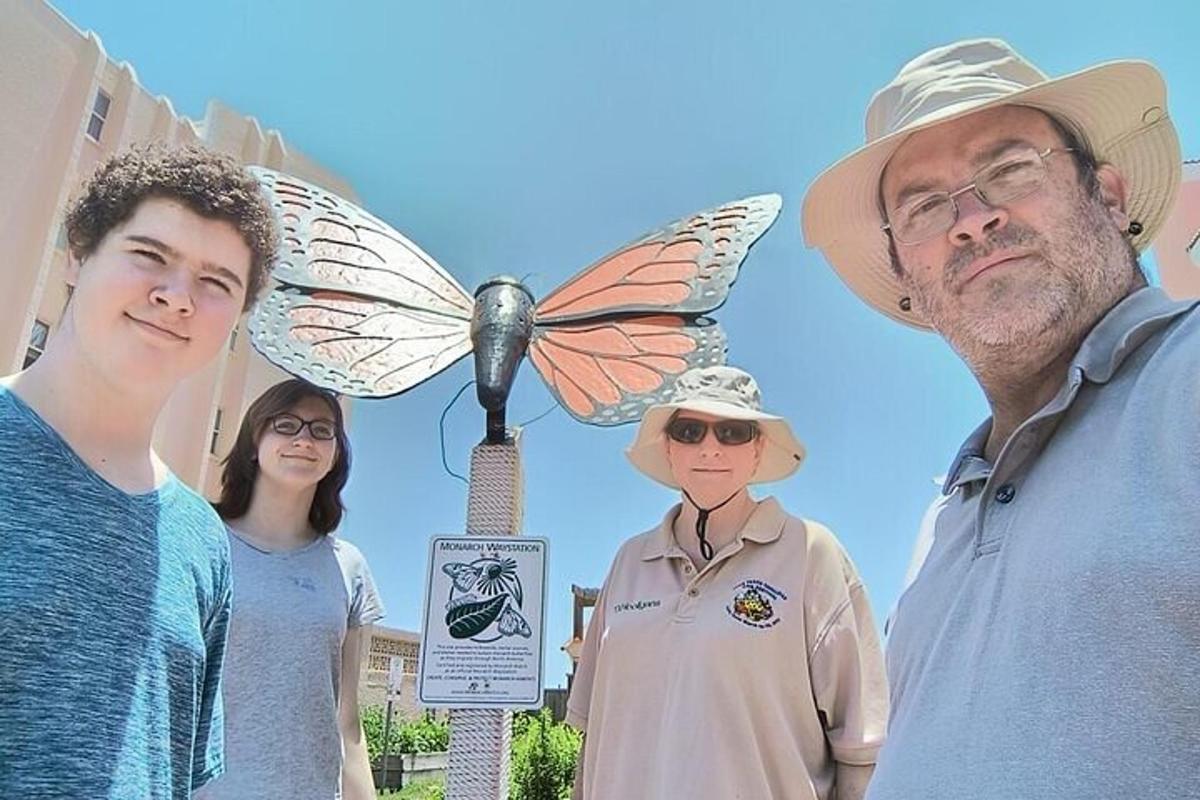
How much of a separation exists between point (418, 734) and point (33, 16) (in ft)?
38.6

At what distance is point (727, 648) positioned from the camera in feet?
5.69

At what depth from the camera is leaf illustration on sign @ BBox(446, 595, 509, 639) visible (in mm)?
1801

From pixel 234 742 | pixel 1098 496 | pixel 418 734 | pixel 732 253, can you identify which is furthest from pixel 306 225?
pixel 418 734

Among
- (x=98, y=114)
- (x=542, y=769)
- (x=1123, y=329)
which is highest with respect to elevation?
(x=98, y=114)

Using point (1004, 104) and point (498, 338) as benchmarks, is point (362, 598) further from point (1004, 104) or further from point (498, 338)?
point (1004, 104)

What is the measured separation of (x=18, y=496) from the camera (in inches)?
35.1

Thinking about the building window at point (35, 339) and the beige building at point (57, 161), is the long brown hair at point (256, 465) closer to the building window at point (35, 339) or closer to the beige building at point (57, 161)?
the beige building at point (57, 161)

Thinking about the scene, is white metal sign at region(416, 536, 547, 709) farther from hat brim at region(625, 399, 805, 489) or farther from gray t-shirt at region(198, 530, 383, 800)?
hat brim at region(625, 399, 805, 489)

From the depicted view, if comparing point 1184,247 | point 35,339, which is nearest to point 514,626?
point 1184,247

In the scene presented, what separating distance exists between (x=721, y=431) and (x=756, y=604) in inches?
17.9

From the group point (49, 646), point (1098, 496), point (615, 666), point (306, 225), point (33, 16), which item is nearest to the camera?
point (1098, 496)

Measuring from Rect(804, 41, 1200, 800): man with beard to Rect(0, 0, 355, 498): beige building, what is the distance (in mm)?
9067

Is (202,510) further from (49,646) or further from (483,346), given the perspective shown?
(483,346)

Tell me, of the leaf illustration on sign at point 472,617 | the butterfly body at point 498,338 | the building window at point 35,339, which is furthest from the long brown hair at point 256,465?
the building window at point 35,339
